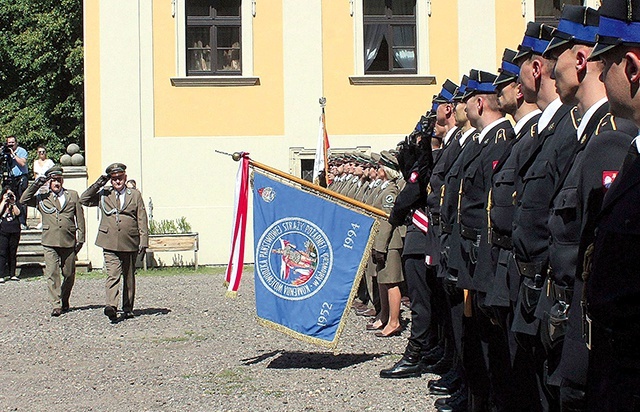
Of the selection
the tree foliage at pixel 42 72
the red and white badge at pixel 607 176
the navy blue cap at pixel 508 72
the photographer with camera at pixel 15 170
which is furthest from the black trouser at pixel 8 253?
the tree foliage at pixel 42 72

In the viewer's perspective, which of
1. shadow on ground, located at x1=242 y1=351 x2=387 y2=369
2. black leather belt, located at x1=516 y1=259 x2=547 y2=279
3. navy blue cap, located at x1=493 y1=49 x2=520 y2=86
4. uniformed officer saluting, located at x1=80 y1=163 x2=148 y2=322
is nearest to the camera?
black leather belt, located at x1=516 y1=259 x2=547 y2=279

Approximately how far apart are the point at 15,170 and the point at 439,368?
15100 mm

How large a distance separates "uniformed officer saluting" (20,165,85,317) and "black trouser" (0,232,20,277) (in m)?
4.71

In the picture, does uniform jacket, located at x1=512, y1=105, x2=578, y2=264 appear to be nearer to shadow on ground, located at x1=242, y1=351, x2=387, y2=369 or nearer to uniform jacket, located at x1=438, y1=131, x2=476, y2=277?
uniform jacket, located at x1=438, y1=131, x2=476, y2=277

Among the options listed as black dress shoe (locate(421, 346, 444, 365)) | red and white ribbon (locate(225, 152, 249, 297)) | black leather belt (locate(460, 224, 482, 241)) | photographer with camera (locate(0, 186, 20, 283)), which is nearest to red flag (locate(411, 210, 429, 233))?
black dress shoe (locate(421, 346, 444, 365))

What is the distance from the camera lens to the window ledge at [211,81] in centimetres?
2039

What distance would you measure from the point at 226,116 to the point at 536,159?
656 inches

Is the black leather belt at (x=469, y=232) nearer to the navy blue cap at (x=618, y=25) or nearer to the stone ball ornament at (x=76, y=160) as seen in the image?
the navy blue cap at (x=618, y=25)

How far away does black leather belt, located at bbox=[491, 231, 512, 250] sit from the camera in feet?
15.0

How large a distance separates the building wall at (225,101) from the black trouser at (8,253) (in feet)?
6.57

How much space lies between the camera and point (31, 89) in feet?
121

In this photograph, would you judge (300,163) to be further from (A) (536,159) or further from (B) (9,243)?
(A) (536,159)

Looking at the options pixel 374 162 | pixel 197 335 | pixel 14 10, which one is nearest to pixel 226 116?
pixel 374 162

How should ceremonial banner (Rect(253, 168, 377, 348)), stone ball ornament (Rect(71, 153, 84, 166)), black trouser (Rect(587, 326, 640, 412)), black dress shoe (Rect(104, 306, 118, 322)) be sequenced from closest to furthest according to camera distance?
black trouser (Rect(587, 326, 640, 412)) < ceremonial banner (Rect(253, 168, 377, 348)) < black dress shoe (Rect(104, 306, 118, 322)) < stone ball ornament (Rect(71, 153, 84, 166))
